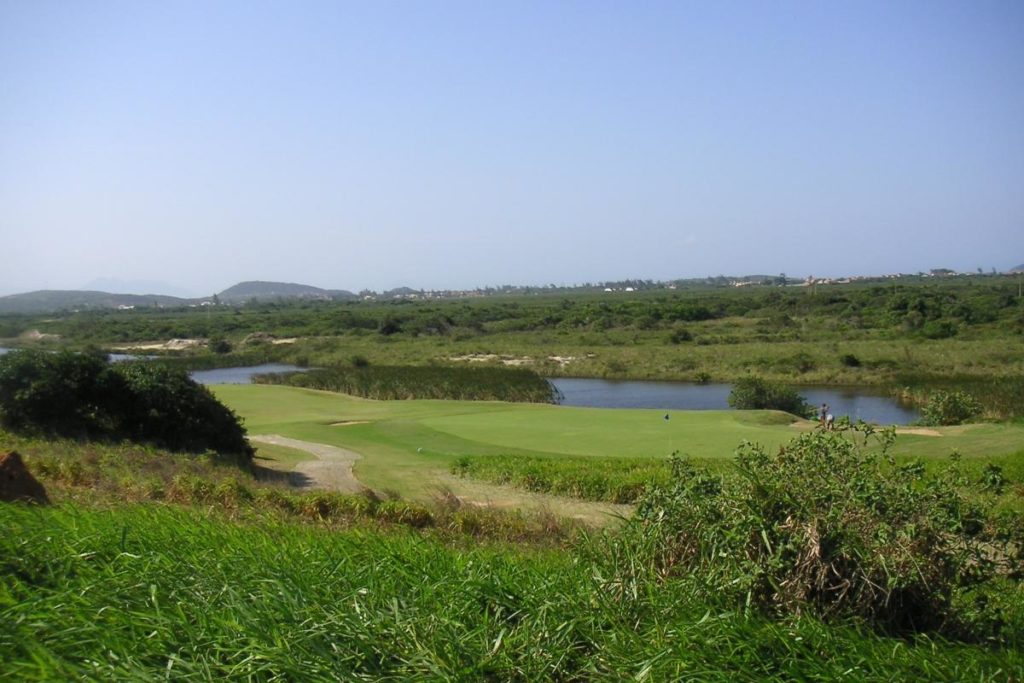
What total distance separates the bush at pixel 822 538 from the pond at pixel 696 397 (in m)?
25.6

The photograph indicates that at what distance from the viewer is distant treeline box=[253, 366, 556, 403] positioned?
35.8 metres

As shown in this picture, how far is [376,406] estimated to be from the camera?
2859 cm

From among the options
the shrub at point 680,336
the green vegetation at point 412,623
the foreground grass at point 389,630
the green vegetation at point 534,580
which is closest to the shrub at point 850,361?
the shrub at point 680,336

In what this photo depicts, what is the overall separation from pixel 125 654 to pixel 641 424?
17796 millimetres

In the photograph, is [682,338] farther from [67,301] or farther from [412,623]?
[412,623]

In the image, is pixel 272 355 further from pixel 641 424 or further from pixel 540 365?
pixel 641 424

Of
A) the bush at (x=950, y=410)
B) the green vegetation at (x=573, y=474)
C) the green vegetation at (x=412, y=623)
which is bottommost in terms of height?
the bush at (x=950, y=410)

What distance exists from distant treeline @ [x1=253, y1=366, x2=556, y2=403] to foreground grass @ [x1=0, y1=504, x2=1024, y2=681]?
29712mm

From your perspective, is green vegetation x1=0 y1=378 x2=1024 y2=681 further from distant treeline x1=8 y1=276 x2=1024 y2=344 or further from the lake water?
distant treeline x1=8 y1=276 x2=1024 y2=344

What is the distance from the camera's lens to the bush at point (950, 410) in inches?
978

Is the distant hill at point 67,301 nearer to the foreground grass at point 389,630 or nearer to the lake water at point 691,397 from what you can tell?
the lake water at point 691,397

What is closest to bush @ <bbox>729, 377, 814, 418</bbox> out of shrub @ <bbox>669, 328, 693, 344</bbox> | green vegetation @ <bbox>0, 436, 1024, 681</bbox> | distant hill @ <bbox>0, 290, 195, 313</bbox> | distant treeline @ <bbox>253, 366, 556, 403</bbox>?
distant treeline @ <bbox>253, 366, 556, 403</bbox>

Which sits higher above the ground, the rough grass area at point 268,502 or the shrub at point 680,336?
the rough grass area at point 268,502

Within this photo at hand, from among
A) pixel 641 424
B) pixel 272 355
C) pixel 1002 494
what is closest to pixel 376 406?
pixel 641 424
